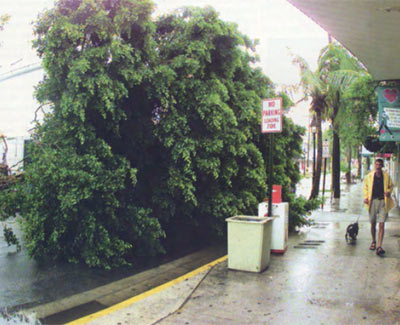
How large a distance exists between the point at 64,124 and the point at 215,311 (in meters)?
4.10

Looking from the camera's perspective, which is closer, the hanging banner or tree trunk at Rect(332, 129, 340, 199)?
the hanging banner

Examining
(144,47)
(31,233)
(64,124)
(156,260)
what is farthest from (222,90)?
(31,233)

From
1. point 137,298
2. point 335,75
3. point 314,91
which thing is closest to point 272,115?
point 137,298

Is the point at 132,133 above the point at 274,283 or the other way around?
above

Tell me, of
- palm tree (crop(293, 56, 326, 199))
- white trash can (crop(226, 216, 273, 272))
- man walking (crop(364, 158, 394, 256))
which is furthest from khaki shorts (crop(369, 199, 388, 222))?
palm tree (crop(293, 56, 326, 199))

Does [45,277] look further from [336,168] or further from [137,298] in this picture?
[336,168]

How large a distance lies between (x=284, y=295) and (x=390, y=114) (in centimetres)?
578

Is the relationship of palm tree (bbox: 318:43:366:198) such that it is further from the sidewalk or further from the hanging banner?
the sidewalk

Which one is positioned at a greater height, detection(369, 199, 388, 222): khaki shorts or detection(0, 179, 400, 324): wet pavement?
detection(369, 199, 388, 222): khaki shorts

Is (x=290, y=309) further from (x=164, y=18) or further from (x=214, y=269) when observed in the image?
(x=164, y=18)

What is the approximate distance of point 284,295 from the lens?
17.8 ft

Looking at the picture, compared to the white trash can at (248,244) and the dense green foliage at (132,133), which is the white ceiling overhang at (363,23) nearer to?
the dense green foliage at (132,133)

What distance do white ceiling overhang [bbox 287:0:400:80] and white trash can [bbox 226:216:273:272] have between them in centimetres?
328

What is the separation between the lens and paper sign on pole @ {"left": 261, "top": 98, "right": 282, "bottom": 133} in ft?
22.7
